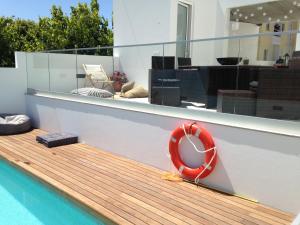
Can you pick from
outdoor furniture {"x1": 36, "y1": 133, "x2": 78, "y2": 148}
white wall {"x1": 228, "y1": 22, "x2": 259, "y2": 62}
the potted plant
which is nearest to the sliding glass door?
the potted plant

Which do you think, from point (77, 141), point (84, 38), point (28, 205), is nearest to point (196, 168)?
point (28, 205)

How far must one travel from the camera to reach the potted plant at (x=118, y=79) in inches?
202

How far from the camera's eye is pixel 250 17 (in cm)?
852

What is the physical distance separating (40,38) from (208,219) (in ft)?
51.8

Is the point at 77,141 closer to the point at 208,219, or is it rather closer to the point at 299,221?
the point at 208,219

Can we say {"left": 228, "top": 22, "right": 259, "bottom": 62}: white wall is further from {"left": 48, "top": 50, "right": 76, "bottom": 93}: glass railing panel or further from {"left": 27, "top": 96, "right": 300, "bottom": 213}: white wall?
{"left": 48, "top": 50, "right": 76, "bottom": 93}: glass railing panel

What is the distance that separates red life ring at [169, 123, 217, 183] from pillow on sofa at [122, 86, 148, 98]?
3.02 feet

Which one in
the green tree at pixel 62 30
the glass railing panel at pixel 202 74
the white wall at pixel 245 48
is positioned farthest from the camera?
the green tree at pixel 62 30

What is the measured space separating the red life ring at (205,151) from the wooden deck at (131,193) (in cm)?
18

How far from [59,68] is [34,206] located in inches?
129

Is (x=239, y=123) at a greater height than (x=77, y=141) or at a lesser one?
greater

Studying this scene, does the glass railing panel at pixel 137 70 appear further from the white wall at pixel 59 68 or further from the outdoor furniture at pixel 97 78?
the white wall at pixel 59 68

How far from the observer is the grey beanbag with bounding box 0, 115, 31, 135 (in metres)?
6.31

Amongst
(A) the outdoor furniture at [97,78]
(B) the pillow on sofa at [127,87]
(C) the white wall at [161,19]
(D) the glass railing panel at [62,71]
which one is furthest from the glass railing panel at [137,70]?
(C) the white wall at [161,19]
